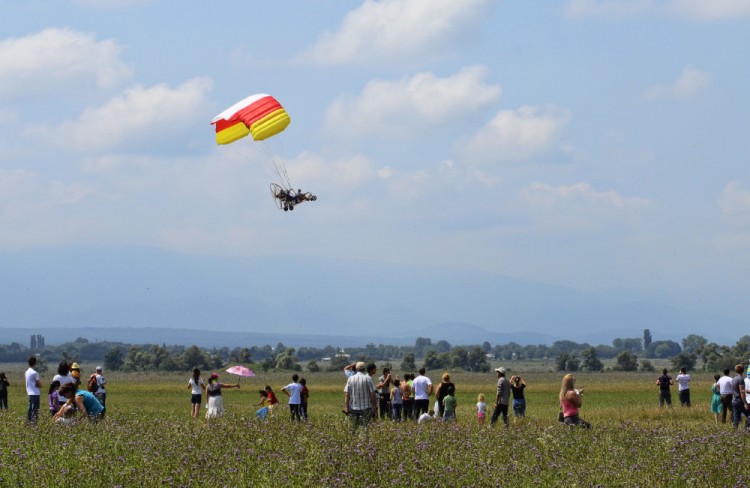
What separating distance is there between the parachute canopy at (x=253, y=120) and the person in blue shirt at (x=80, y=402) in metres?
16.1

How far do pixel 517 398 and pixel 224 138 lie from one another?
15.1 metres

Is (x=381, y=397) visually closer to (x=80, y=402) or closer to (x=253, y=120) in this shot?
(x=80, y=402)

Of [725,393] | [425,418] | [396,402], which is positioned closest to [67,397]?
[425,418]

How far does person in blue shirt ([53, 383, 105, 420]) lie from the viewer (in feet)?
59.5

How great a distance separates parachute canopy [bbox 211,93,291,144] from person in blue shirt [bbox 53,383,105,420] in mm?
16069

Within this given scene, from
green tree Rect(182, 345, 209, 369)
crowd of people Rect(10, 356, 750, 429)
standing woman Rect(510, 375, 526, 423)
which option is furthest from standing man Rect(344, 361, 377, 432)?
green tree Rect(182, 345, 209, 369)

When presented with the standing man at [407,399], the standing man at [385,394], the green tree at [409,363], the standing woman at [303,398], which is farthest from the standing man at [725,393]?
the green tree at [409,363]

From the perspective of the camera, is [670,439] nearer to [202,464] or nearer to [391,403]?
[202,464]

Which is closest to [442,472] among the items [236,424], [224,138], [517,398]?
[236,424]

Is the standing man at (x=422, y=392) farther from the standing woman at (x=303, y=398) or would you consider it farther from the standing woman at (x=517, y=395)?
the standing woman at (x=303, y=398)

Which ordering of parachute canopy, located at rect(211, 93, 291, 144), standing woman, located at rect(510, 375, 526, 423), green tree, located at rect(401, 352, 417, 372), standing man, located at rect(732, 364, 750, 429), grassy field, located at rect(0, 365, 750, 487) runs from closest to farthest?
1. grassy field, located at rect(0, 365, 750, 487)
2. standing man, located at rect(732, 364, 750, 429)
3. standing woman, located at rect(510, 375, 526, 423)
4. parachute canopy, located at rect(211, 93, 291, 144)
5. green tree, located at rect(401, 352, 417, 372)

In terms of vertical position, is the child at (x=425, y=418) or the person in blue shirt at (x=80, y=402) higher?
the person in blue shirt at (x=80, y=402)

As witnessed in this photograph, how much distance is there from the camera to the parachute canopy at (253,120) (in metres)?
34.4

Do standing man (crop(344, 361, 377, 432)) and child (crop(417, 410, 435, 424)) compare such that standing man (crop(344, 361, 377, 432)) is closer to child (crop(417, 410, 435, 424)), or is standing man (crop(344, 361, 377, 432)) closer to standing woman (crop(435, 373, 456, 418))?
child (crop(417, 410, 435, 424))
